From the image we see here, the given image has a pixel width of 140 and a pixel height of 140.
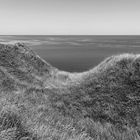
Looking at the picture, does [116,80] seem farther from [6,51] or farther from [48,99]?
[6,51]

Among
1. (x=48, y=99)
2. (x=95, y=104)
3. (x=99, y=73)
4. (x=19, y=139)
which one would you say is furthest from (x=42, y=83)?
(x=19, y=139)

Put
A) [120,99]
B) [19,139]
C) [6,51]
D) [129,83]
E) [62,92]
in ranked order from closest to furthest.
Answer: [19,139] → [120,99] → [129,83] → [62,92] → [6,51]

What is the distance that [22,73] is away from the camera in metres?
23.7

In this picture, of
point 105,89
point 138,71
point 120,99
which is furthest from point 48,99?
point 138,71

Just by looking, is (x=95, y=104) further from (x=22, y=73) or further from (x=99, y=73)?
(x=22, y=73)

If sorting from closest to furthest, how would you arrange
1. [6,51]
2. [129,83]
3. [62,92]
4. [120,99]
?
[120,99] → [129,83] → [62,92] → [6,51]

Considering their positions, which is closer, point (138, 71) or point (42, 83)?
point (138, 71)

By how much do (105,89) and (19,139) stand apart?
46.6 feet

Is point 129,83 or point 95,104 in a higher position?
point 129,83

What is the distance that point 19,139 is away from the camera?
148 inches

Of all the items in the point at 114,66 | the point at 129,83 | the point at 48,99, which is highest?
the point at 114,66

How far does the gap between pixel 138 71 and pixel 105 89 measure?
3621 millimetres

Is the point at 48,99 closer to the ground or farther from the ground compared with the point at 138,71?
closer to the ground

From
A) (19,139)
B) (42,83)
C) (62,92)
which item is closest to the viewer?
(19,139)
